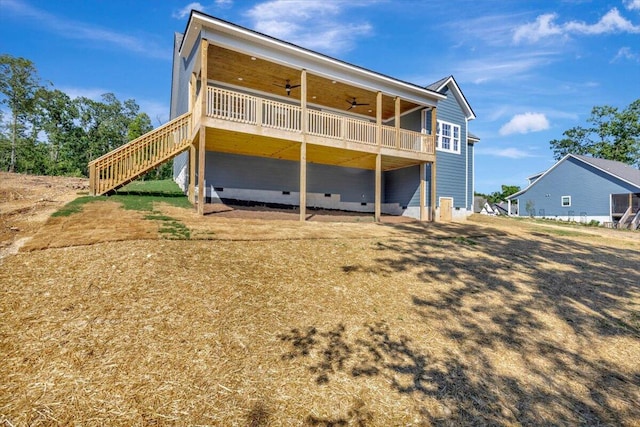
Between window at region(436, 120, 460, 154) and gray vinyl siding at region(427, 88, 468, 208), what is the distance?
244mm

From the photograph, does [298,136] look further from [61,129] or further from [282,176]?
[61,129]

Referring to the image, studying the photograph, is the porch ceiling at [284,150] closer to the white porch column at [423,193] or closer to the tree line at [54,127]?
the white porch column at [423,193]

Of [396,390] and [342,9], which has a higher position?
[342,9]

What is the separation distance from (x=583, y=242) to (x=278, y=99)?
576 inches

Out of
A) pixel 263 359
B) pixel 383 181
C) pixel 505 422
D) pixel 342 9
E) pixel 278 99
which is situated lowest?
pixel 505 422

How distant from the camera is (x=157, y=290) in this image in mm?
4676

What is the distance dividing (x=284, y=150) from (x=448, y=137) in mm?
10240

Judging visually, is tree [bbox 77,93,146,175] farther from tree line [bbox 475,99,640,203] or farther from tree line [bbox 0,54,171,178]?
tree line [bbox 475,99,640,203]

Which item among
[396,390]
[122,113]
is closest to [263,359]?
[396,390]

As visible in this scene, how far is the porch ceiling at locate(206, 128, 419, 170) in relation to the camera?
39.6 ft

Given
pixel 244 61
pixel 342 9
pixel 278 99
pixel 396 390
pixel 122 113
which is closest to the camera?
pixel 396 390

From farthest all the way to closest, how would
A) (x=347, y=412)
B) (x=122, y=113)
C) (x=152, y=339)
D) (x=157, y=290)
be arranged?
(x=122, y=113) < (x=157, y=290) < (x=152, y=339) < (x=347, y=412)

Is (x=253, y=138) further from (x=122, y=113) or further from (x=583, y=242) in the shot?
(x=122, y=113)

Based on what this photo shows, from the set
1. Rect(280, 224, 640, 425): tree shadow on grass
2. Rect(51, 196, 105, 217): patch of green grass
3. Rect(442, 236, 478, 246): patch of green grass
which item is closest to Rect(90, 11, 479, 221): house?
Rect(51, 196, 105, 217): patch of green grass
